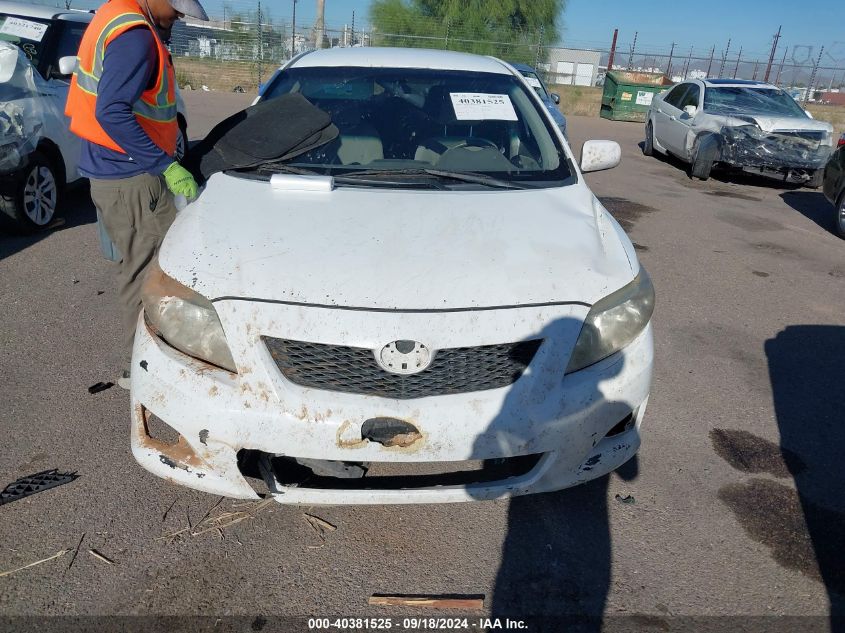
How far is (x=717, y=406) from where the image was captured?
12.2 feet

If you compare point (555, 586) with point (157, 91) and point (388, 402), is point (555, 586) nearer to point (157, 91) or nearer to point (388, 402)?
point (388, 402)

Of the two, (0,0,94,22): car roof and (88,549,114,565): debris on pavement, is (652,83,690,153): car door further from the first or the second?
(88,549,114,565): debris on pavement

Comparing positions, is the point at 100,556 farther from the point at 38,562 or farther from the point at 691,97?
the point at 691,97

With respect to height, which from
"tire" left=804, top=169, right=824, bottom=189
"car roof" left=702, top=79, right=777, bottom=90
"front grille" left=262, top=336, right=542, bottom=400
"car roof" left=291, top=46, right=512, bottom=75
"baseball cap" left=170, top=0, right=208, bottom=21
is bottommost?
"tire" left=804, top=169, right=824, bottom=189

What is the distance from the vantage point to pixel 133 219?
323 centimetres

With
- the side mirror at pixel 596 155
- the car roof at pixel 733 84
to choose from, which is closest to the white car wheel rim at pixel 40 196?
the side mirror at pixel 596 155

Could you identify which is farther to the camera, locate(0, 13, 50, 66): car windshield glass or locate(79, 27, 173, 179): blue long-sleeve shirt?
locate(0, 13, 50, 66): car windshield glass

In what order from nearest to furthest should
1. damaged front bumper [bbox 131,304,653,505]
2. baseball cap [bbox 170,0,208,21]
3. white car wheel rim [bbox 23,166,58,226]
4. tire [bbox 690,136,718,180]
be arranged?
damaged front bumper [bbox 131,304,653,505], baseball cap [bbox 170,0,208,21], white car wheel rim [bbox 23,166,58,226], tire [bbox 690,136,718,180]

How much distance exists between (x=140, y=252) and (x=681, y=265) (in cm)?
487

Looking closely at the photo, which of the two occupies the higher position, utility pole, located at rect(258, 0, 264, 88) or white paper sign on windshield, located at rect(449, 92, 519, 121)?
white paper sign on windshield, located at rect(449, 92, 519, 121)

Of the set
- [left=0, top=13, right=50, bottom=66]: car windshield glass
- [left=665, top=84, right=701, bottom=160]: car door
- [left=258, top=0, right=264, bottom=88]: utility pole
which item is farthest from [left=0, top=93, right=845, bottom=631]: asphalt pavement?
[left=258, top=0, right=264, bottom=88]: utility pole

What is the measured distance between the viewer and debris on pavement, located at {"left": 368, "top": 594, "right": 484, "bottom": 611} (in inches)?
90.0

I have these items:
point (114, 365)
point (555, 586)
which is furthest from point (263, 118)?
A: point (555, 586)

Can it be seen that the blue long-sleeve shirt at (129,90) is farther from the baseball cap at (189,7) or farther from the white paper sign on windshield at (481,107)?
the white paper sign on windshield at (481,107)
